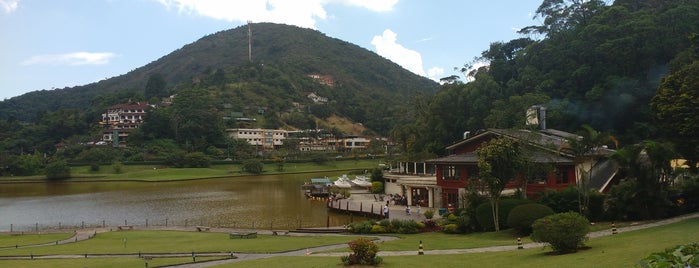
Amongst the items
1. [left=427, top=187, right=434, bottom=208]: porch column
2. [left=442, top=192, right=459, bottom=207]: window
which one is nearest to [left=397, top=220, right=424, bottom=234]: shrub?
[left=442, top=192, right=459, bottom=207]: window

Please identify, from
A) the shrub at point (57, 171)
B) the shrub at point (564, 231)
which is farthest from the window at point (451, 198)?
the shrub at point (57, 171)

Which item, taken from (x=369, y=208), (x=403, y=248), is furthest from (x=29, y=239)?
(x=369, y=208)

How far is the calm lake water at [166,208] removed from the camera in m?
44.6

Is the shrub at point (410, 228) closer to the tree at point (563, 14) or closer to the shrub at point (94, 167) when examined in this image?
the tree at point (563, 14)

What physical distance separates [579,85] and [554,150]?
1579 inches

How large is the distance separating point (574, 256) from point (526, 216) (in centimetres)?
874

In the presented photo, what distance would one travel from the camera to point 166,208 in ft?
178

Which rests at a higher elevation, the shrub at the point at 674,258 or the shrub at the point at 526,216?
the shrub at the point at 674,258

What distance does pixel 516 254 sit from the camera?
18.4 metres

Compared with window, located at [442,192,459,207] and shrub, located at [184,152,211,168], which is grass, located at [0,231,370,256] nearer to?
window, located at [442,192,459,207]

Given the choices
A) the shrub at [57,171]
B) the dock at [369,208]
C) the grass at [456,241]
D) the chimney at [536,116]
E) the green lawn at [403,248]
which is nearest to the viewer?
the green lawn at [403,248]

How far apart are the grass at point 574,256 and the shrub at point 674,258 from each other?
668cm

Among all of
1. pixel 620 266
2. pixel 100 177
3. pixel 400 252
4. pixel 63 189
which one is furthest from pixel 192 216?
pixel 100 177

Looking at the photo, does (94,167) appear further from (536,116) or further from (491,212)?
(491,212)
